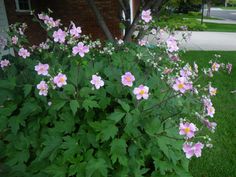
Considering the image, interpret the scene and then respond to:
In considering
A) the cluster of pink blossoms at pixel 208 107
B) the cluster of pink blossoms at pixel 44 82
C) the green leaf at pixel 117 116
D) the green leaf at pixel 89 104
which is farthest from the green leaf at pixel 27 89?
the cluster of pink blossoms at pixel 208 107

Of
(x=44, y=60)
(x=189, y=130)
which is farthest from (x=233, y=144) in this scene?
(x=44, y=60)

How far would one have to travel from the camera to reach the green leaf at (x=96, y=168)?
6.86ft

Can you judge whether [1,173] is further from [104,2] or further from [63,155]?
[104,2]

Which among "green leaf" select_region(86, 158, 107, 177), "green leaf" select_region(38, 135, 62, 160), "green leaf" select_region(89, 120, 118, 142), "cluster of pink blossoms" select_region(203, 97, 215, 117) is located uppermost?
"green leaf" select_region(89, 120, 118, 142)

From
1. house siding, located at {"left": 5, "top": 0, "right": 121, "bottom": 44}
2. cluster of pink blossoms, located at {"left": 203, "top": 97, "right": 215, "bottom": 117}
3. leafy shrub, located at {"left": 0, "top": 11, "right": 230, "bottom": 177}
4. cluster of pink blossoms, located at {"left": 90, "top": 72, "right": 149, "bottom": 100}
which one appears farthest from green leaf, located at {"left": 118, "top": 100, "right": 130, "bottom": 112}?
house siding, located at {"left": 5, "top": 0, "right": 121, "bottom": 44}

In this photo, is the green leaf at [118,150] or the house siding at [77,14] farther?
the house siding at [77,14]

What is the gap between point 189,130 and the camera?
210 centimetres

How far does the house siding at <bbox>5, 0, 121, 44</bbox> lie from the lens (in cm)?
1011

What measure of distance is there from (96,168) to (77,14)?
353 inches

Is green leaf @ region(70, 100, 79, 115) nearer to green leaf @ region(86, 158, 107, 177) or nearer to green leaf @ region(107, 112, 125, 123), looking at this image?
green leaf @ region(107, 112, 125, 123)

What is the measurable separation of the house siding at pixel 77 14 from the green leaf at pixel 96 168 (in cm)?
834

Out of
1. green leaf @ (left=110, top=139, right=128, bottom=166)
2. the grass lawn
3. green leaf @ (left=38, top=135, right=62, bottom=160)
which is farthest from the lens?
the grass lawn

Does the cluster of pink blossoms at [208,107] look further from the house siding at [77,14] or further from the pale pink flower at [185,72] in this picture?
the house siding at [77,14]

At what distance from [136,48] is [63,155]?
1486 mm
